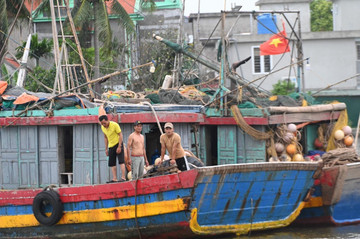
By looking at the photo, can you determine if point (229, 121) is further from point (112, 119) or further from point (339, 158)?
point (112, 119)

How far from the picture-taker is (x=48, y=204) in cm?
1209

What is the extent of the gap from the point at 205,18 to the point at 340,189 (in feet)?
62.3

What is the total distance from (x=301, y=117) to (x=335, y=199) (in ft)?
6.78

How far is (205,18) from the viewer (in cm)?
3069

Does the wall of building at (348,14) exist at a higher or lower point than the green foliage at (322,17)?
lower

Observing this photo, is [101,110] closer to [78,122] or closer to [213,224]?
[78,122]

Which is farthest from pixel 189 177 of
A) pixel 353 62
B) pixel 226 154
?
pixel 353 62

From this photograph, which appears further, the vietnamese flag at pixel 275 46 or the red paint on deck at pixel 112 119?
the vietnamese flag at pixel 275 46

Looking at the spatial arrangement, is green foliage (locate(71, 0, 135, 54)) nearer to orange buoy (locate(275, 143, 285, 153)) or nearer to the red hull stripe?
orange buoy (locate(275, 143, 285, 153))

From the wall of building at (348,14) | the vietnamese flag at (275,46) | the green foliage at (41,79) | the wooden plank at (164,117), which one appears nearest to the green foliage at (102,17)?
the green foliage at (41,79)

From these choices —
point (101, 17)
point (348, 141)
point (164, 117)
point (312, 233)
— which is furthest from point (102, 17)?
point (312, 233)

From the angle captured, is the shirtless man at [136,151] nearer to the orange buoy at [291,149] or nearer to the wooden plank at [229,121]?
the wooden plank at [229,121]

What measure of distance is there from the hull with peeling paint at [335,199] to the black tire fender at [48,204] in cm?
490

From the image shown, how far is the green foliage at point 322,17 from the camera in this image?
4531 centimetres
